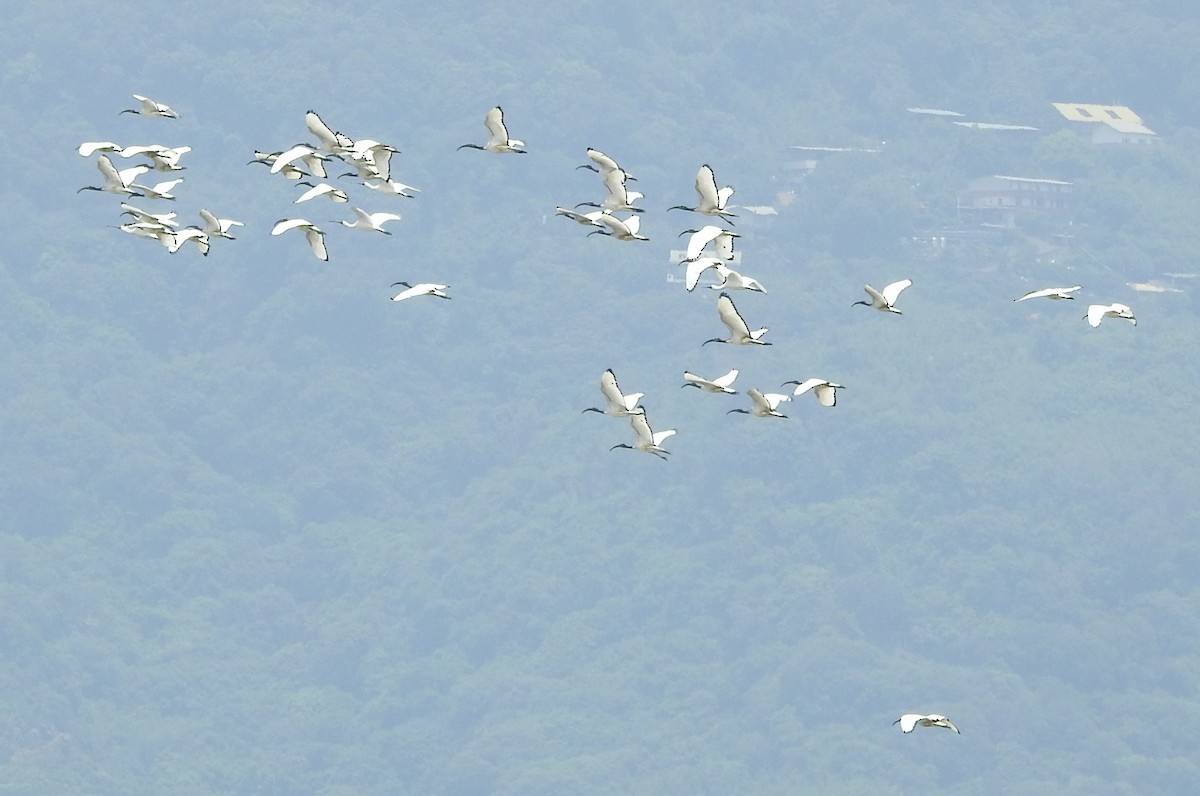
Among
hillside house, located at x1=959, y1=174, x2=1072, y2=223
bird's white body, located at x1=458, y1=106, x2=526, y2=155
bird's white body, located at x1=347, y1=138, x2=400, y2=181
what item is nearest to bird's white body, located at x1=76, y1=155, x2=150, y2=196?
bird's white body, located at x1=347, y1=138, x2=400, y2=181

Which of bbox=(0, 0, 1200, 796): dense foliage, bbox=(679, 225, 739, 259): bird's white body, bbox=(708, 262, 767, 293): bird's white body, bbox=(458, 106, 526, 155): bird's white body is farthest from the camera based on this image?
bbox=(0, 0, 1200, 796): dense foliage

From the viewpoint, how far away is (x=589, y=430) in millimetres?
98938

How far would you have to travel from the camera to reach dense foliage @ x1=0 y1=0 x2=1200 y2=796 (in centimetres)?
8706

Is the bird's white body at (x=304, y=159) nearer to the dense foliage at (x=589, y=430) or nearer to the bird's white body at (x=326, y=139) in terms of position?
the bird's white body at (x=326, y=139)

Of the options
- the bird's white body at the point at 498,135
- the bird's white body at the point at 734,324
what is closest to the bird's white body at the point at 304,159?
the bird's white body at the point at 498,135

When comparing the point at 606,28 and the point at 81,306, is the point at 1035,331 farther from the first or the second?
the point at 81,306

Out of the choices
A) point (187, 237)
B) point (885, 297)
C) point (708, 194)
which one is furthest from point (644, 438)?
point (187, 237)

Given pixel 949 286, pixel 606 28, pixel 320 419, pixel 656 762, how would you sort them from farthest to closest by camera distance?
pixel 606 28 → pixel 949 286 → pixel 320 419 → pixel 656 762

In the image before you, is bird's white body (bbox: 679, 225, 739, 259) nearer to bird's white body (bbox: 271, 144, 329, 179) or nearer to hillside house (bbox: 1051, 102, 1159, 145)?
bird's white body (bbox: 271, 144, 329, 179)

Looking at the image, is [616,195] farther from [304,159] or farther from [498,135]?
[304,159]

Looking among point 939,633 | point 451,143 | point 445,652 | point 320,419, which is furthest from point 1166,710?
point 451,143

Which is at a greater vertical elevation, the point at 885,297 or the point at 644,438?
the point at 885,297

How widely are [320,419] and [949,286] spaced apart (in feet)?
80.3

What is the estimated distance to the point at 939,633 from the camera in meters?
92.1
